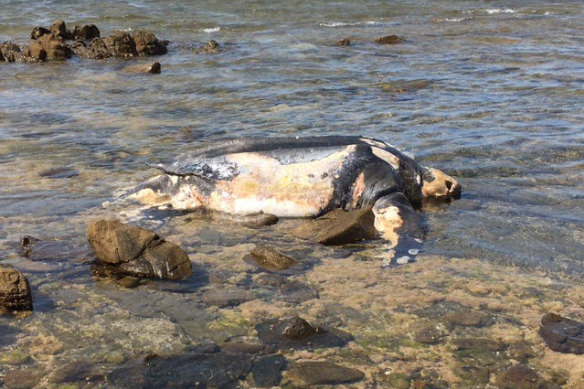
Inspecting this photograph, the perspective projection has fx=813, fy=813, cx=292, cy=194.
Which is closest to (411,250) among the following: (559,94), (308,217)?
(308,217)

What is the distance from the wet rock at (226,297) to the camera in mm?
4645

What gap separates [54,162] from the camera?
8039 millimetres

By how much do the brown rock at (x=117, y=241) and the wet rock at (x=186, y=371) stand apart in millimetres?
1140

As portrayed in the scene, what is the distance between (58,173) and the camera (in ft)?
24.9

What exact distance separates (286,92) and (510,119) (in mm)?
3483

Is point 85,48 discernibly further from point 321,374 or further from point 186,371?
point 321,374

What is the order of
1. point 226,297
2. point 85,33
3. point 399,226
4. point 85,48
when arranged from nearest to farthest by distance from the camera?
point 226,297, point 399,226, point 85,48, point 85,33

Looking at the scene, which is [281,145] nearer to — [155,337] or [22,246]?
[22,246]

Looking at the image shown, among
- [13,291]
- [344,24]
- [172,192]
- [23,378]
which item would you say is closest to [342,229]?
[172,192]

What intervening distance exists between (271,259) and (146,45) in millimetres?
11142

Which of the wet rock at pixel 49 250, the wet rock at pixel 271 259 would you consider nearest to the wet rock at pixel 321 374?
the wet rock at pixel 271 259

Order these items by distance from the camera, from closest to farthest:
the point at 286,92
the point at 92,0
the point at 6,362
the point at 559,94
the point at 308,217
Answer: the point at 6,362 < the point at 308,217 < the point at 559,94 < the point at 286,92 < the point at 92,0

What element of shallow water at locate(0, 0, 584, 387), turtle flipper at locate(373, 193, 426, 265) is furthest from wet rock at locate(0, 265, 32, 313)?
turtle flipper at locate(373, 193, 426, 265)

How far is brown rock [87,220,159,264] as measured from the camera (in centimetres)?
497
